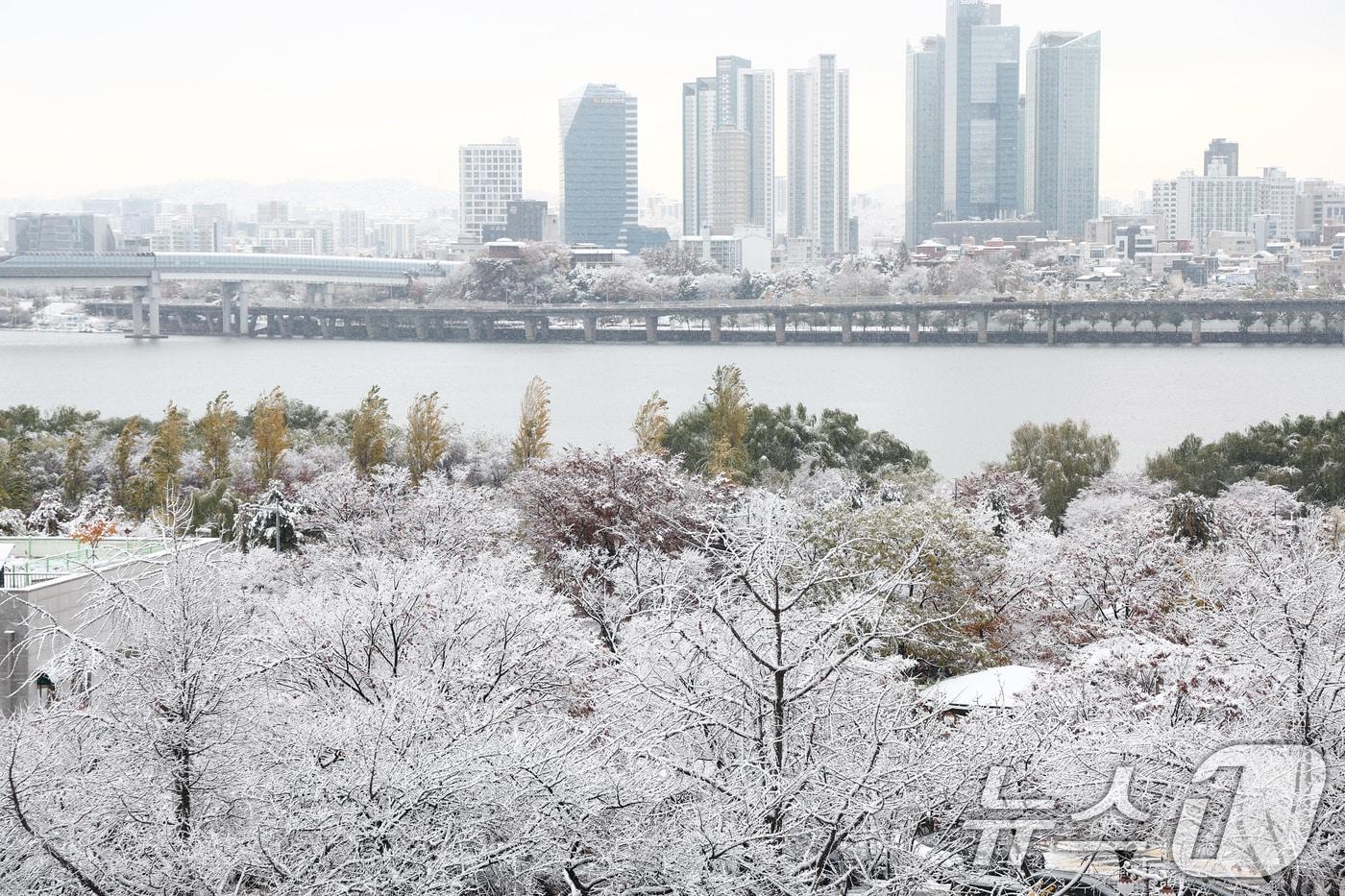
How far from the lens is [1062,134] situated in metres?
118

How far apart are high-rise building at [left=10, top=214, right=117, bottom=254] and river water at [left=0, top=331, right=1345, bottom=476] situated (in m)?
39.5

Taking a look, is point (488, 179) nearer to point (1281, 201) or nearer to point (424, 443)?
point (1281, 201)

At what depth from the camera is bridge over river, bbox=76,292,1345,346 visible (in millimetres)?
48156

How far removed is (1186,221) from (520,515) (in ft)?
343

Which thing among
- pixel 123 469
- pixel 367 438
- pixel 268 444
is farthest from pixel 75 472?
pixel 367 438

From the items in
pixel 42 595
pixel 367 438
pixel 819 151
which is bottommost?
pixel 367 438

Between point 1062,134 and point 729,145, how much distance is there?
81.5ft

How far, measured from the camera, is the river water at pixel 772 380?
31062mm

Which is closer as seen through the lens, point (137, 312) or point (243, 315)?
point (137, 312)

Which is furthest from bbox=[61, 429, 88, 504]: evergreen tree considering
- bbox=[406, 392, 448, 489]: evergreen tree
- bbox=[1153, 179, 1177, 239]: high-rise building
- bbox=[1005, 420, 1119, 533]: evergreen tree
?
bbox=[1153, 179, 1177, 239]: high-rise building

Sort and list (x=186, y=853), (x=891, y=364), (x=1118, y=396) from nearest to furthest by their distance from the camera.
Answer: (x=186, y=853) < (x=1118, y=396) < (x=891, y=364)

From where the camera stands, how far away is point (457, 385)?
3938 centimetres

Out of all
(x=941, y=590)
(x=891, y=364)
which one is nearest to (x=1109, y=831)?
(x=941, y=590)

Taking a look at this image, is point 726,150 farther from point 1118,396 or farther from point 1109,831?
point 1109,831
